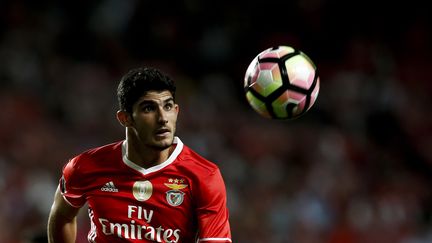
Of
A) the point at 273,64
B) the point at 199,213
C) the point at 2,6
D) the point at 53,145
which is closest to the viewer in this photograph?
the point at 199,213

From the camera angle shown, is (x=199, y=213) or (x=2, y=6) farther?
(x=2, y=6)

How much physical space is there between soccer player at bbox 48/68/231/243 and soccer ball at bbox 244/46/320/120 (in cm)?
66

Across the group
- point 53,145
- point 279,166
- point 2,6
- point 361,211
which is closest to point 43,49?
point 2,6

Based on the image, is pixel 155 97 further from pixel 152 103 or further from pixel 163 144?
pixel 163 144

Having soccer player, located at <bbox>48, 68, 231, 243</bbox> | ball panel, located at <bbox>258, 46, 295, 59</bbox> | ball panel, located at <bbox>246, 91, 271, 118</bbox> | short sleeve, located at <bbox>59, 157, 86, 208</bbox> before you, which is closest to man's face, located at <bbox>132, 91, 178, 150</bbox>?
soccer player, located at <bbox>48, 68, 231, 243</bbox>

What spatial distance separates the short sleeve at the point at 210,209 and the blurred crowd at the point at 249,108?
4.11m

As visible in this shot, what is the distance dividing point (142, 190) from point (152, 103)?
502 millimetres

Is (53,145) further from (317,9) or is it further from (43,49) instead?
(317,9)

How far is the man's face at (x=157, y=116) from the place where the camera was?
14.5 ft

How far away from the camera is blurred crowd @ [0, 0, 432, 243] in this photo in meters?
9.81

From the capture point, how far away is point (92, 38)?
11.8m

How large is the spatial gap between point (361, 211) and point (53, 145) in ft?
12.1

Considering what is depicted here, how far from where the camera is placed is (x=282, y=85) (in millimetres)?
5098

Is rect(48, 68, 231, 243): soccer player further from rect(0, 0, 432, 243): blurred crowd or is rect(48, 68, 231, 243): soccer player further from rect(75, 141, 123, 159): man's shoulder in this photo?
rect(0, 0, 432, 243): blurred crowd
